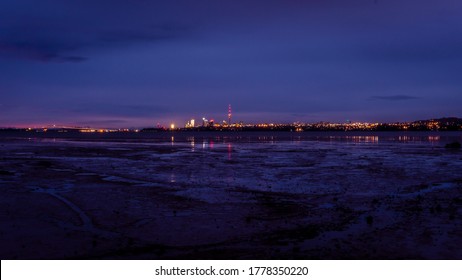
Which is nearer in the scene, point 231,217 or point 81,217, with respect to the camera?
point 231,217

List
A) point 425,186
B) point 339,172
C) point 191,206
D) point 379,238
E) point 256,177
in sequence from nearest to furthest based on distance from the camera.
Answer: point 379,238 → point 191,206 → point 425,186 → point 256,177 → point 339,172

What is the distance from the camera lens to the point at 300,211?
51.9ft

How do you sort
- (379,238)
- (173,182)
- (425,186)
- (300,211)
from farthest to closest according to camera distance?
(173,182)
(425,186)
(300,211)
(379,238)

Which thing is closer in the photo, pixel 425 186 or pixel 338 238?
pixel 338 238

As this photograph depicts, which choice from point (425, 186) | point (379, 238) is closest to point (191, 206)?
point (379, 238)

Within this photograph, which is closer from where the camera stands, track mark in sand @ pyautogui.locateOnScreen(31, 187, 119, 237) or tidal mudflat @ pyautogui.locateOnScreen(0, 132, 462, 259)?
tidal mudflat @ pyautogui.locateOnScreen(0, 132, 462, 259)

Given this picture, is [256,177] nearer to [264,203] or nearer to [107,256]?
[264,203]

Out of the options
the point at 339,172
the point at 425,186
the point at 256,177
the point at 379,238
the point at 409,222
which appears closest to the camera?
the point at 379,238

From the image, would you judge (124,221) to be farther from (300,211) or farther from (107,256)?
(300,211)

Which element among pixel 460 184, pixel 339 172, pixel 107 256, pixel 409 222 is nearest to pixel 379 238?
pixel 409 222

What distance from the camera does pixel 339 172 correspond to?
1151 inches

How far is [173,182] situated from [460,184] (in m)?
15.8

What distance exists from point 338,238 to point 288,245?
5.60 ft

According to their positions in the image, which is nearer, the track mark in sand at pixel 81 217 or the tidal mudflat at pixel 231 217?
the tidal mudflat at pixel 231 217
